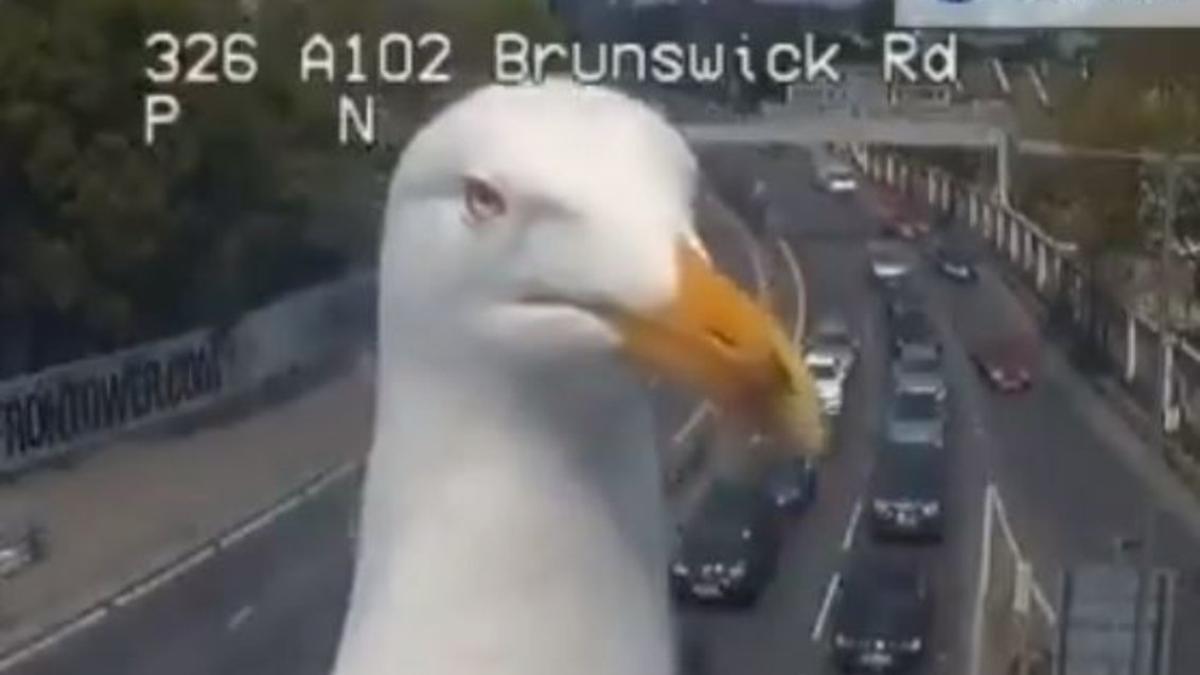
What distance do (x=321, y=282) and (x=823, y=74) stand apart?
0.33 meters

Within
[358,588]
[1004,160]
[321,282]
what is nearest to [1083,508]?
[1004,160]

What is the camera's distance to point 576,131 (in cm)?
84

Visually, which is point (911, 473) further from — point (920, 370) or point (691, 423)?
point (691, 423)

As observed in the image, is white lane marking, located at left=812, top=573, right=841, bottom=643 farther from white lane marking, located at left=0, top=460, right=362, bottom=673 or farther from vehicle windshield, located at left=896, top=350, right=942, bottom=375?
white lane marking, located at left=0, top=460, right=362, bottom=673

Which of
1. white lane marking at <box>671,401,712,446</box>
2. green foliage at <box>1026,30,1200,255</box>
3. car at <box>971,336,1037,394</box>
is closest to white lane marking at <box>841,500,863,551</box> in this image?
car at <box>971,336,1037,394</box>

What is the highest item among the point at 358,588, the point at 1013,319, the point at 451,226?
the point at 451,226

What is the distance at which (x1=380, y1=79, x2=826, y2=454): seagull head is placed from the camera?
0.82 meters

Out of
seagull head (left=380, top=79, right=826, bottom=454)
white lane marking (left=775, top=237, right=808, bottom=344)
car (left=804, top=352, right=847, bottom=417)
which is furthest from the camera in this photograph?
white lane marking (left=775, top=237, right=808, bottom=344)

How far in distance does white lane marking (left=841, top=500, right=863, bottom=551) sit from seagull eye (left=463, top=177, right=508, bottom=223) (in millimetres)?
1024

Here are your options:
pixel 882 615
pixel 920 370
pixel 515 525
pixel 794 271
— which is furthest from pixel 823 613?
pixel 515 525

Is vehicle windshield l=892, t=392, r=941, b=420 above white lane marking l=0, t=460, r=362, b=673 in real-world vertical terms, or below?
above

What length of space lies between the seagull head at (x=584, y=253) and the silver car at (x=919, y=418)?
1018 mm

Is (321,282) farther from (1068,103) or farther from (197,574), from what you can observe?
(1068,103)

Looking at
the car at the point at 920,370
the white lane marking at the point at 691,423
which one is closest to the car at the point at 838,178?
the car at the point at 920,370
